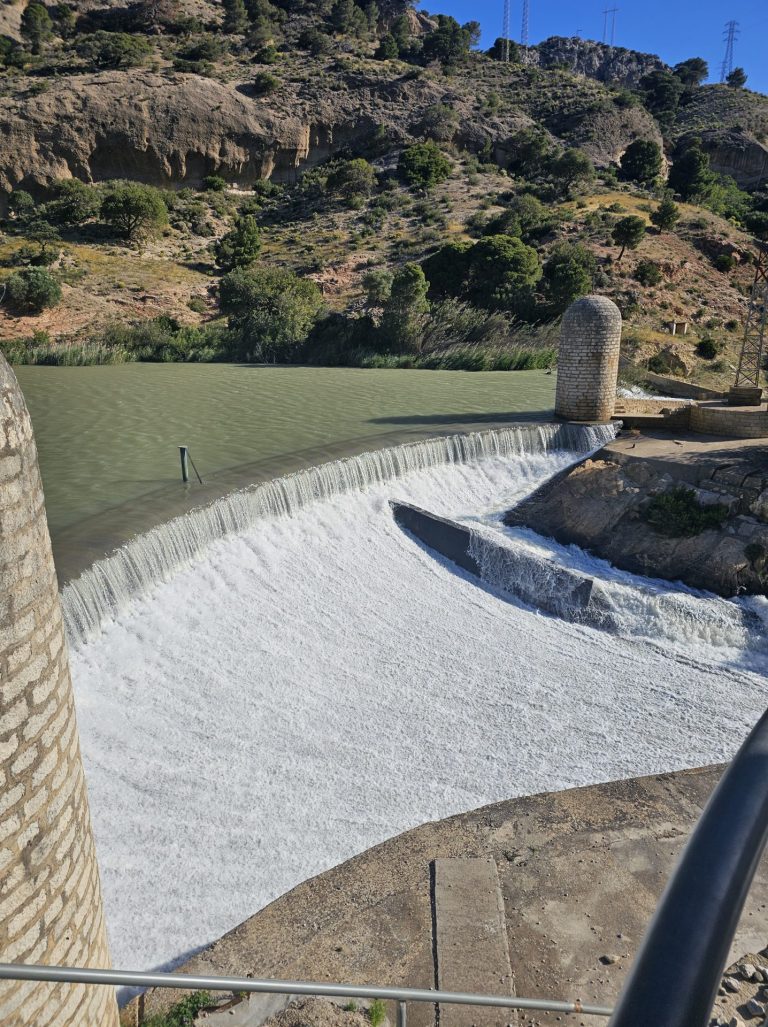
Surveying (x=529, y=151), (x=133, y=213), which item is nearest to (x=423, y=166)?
(x=529, y=151)

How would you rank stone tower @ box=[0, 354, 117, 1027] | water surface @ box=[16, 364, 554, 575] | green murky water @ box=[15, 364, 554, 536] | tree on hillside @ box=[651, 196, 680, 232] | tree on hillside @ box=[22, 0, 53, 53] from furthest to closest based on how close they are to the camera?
tree on hillside @ box=[22, 0, 53, 53]
tree on hillside @ box=[651, 196, 680, 232]
green murky water @ box=[15, 364, 554, 536]
water surface @ box=[16, 364, 554, 575]
stone tower @ box=[0, 354, 117, 1027]

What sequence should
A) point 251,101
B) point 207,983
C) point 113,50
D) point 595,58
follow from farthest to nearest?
point 595,58 → point 251,101 → point 113,50 → point 207,983

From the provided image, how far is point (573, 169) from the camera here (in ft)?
152

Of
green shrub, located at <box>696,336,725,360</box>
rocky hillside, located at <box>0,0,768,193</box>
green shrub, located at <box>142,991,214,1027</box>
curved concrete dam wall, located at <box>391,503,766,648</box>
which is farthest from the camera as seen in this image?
rocky hillside, located at <box>0,0,768,193</box>

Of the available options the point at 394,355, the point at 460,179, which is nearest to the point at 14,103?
the point at 460,179

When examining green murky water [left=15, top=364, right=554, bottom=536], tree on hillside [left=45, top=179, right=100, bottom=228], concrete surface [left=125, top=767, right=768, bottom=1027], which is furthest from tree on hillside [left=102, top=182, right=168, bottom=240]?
concrete surface [left=125, top=767, right=768, bottom=1027]

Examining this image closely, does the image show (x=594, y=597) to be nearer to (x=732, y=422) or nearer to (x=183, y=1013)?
(x=732, y=422)

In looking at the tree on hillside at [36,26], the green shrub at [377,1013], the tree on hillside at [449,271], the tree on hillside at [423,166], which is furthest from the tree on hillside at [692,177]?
the green shrub at [377,1013]

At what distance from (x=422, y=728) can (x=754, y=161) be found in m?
66.8

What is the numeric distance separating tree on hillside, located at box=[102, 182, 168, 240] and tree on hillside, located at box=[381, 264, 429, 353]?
19.7m

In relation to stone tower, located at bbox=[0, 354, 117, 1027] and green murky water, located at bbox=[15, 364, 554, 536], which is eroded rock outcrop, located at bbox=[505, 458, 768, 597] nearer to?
green murky water, located at bbox=[15, 364, 554, 536]

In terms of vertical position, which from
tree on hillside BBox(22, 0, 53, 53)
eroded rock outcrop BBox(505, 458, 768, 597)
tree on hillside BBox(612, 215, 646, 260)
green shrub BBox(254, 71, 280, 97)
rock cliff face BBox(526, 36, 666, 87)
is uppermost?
rock cliff face BBox(526, 36, 666, 87)

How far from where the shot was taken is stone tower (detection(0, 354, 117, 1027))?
2664mm

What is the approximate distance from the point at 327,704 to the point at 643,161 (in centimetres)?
5550
